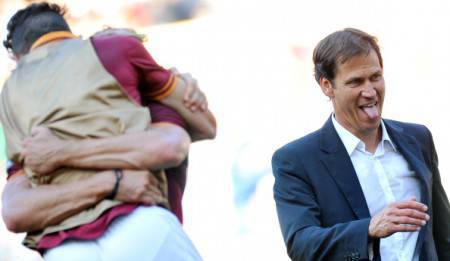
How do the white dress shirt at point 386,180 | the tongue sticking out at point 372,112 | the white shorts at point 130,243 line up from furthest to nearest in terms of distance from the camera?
A: 1. the tongue sticking out at point 372,112
2. the white dress shirt at point 386,180
3. the white shorts at point 130,243

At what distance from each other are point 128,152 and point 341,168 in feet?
4.04

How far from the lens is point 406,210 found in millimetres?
4008

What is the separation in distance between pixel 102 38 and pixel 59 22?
23 centimetres

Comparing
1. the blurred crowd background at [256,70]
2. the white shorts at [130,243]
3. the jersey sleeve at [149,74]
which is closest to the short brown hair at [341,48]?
the jersey sleeve at [149,74]

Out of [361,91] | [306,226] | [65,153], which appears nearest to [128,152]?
[65,153]

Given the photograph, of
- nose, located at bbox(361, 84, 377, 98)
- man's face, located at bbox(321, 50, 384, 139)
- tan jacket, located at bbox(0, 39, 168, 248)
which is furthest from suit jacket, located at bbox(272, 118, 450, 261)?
tan jacket, located at bbox(0, 39, 168, 248)

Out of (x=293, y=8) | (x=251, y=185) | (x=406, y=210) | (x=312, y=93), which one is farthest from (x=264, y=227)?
(x=406, y=210)

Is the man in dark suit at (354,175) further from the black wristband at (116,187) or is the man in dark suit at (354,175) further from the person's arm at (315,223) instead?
the black wristband at (116,187)

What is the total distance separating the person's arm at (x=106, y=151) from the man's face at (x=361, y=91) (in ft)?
3.85

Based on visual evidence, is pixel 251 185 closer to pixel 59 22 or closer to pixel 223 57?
pixel 223 57

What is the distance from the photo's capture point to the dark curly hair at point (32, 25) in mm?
3652

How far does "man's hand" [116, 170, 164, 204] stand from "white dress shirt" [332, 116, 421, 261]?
3.93 ft

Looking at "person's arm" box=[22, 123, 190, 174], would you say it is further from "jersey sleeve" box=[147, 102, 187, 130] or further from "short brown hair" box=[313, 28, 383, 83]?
"short brown hair" box=[313, 28, 383, 83]

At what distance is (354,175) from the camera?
4414mm
